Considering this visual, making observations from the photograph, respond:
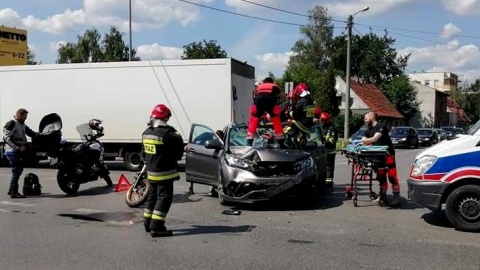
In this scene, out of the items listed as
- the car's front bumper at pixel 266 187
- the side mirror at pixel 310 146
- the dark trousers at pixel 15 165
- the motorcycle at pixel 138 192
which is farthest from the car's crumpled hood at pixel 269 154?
the dark trousers at pixel 15 165

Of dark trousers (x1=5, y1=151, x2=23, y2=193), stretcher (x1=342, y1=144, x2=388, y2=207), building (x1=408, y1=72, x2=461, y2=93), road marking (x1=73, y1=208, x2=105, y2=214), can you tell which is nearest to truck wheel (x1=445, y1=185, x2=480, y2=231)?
stretcher (x1=342, y1=144, x2=388, y2=207)

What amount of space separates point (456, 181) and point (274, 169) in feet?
9.55

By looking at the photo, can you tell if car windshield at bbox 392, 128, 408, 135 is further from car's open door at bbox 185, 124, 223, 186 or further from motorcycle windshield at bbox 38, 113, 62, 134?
motorcycle windshield at bbox 38, 113, 62, 134

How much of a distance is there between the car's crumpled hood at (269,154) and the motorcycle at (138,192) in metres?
1.73

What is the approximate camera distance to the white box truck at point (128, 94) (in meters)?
15.7

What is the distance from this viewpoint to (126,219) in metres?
8.69

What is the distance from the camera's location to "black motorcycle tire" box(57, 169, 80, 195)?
11430 mm

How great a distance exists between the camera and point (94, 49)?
64.9 metres

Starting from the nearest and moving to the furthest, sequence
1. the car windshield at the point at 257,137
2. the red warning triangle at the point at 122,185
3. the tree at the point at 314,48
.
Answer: the car windshield at the point at 257,137, the red warning triangle at the point at 122,185, the tree at the point at 314,48

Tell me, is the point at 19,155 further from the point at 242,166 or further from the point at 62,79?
the point at 62,79

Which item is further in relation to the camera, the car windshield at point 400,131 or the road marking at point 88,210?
the car windshield at point 400,131

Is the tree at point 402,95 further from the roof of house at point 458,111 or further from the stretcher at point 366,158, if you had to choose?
the stretcher at point 366,158

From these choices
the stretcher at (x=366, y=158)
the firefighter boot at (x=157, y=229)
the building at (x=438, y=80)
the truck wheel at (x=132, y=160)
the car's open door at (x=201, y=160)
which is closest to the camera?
the firefighter boot at (x=157, y=229)

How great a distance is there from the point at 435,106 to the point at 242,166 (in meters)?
77.5
